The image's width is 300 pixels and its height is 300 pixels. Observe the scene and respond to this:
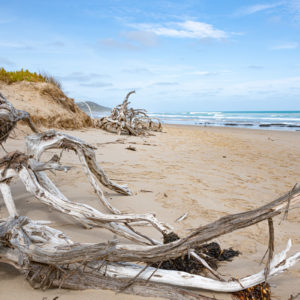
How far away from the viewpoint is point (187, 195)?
405 centimetres

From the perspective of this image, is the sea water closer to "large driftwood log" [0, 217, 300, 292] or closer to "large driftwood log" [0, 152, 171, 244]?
"large driftwood log" [0, 152, 171, 244]

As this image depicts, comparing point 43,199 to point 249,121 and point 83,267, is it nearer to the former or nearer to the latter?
point 83,267

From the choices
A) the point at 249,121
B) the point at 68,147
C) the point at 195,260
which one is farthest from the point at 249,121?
the point at 195,260

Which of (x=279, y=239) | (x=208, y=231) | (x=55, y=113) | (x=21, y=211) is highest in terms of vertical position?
(x=55, y=113)

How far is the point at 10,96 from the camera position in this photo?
975 cm

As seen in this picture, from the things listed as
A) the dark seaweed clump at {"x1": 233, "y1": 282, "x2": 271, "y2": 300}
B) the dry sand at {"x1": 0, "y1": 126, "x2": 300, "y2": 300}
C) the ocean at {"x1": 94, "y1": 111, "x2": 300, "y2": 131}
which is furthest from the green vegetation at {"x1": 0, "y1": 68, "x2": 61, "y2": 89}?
the dark seaweed clump at {"x1": 233, "y1": 282, "x2": 271, "y2": 300}

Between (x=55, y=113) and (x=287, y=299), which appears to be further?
(x=55, y=113)

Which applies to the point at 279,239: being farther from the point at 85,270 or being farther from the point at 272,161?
the point at 272,161

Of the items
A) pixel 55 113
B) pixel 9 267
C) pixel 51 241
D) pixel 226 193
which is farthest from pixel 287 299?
pixel 55 113

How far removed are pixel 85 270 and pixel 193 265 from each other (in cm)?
73

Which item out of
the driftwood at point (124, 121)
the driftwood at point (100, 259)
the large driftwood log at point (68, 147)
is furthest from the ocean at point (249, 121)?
the driftwood at point (100, 259)

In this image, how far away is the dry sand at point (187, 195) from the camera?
79.6 inches

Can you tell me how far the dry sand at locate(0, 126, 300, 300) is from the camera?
6.63 ft

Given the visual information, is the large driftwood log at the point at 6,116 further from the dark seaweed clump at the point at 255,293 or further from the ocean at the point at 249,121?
the ocean at the point at 249,121
